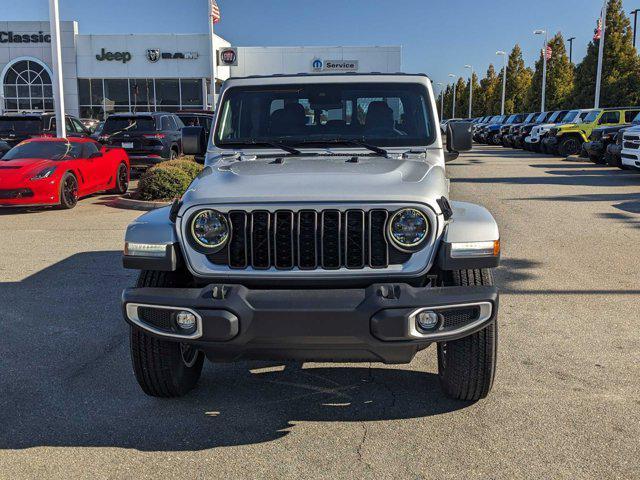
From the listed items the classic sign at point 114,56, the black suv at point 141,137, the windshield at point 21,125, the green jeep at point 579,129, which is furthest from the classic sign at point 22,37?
the green jeep at point 579,129

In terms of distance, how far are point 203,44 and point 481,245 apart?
139 feet

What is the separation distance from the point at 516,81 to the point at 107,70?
40978 millimetres

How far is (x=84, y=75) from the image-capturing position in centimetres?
4306

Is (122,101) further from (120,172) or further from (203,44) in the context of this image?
(120,172)

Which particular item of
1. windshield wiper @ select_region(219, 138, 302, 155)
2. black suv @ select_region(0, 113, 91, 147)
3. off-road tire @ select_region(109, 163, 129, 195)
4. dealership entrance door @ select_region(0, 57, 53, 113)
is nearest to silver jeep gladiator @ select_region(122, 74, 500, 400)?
windshield wiper @ select_region(219, 138, 302, 155)

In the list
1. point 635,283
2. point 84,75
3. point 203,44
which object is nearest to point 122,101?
point 84,75

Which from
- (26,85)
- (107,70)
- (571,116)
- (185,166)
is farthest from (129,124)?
(26,85)

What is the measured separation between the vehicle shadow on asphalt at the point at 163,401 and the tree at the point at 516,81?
64563mm

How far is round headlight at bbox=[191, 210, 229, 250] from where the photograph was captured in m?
3.51

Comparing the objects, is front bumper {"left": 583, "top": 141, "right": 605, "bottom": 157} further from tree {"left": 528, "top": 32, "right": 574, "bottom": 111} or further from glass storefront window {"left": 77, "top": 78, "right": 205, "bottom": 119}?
tree {"left": 528, "top": 32, "right": 574, "bottom": 111}

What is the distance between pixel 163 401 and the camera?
4055 mm

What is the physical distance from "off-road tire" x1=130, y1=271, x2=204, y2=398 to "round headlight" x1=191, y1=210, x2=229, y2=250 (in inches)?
12.8

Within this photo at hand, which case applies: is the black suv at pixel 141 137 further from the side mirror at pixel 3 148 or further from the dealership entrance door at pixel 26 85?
the dealership entrance door at pixel 26 85

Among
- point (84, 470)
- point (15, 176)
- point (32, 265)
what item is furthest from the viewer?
point (15, 176)
